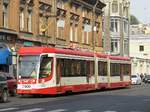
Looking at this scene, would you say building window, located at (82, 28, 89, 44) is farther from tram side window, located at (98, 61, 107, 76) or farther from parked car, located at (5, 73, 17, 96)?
parked car, located at (5, 73, 17, 96)

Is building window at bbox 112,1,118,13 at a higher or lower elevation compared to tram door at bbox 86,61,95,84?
higher

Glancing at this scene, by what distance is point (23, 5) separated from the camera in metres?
50.8

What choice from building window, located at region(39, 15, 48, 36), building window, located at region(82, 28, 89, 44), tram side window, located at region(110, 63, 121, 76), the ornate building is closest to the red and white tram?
tram side window, located at region(110, 63, 121, 76)

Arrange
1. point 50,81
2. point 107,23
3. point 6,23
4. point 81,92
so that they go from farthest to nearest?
point 107,23 → point 6,23 → point 81,92 → point 50,81

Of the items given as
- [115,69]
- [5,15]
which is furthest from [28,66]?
[115,69]

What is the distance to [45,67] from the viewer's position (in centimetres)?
3578

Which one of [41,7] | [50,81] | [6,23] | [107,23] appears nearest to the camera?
[50,81]

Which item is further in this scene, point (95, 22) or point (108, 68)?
point (95, 22)

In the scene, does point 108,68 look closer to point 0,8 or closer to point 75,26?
point 0,8

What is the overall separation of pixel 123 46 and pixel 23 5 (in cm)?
4719

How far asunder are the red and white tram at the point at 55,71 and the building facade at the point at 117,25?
48780 mm

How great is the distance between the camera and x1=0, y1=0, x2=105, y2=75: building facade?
48000 mm

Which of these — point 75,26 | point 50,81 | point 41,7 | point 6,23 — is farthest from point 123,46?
point 50,81

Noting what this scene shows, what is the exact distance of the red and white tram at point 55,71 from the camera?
3528cm
